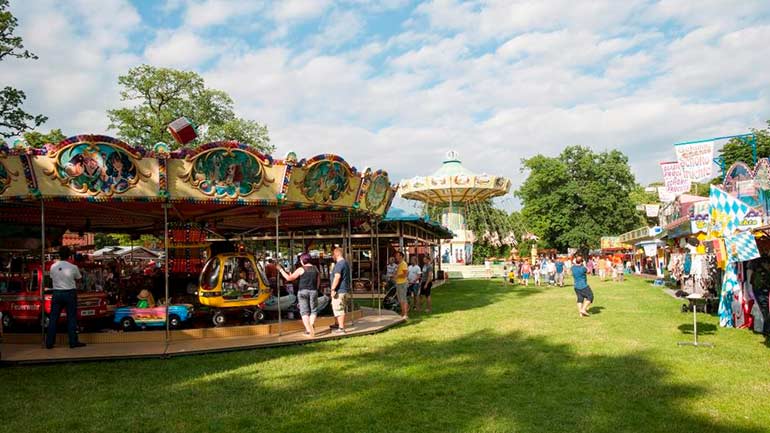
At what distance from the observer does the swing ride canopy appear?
9320 millimetres

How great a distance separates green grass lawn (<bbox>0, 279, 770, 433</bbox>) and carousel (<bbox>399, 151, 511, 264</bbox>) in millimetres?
28323

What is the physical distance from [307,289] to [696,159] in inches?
514

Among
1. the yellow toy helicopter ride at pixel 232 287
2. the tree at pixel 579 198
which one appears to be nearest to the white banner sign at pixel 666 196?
the yellow toy helicopter ride at pixel 232 287

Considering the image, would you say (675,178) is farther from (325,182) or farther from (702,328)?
(325,182)

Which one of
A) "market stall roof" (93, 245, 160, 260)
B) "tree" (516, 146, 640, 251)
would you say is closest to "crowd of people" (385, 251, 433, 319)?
"market stall roof" (93, 245, 160, 260)

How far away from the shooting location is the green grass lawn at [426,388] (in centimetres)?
573

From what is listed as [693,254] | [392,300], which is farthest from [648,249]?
[392,300]

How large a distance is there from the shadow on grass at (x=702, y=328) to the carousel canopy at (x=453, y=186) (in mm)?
27037

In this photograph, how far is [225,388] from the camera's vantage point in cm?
713

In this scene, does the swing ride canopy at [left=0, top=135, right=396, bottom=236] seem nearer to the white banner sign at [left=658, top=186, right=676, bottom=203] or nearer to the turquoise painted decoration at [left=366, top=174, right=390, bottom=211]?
the turquoise painted decoration at [left=366, top=174, right=390, bottom=211]

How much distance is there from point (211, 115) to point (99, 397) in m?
33.5

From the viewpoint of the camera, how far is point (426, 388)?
707 centimetres

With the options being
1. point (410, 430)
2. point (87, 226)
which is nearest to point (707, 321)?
point (410, 430)

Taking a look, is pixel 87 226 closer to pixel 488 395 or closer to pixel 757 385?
pixel 488 395
